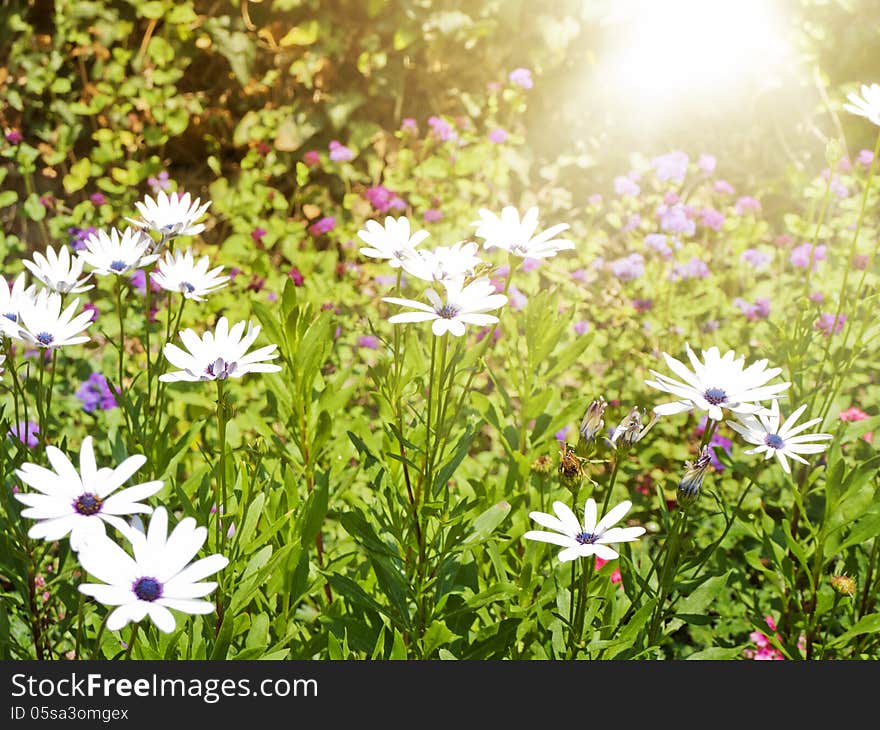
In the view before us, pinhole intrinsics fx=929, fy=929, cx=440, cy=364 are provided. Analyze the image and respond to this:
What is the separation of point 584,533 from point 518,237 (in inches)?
14.8

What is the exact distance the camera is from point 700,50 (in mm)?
3783

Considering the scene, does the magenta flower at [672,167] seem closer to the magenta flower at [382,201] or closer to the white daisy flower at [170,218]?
the magenta flower at [382,201]

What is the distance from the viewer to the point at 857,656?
4.45 feet

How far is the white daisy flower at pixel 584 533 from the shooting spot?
36.7 inches

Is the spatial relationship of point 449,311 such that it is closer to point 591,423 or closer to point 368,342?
point 591,423

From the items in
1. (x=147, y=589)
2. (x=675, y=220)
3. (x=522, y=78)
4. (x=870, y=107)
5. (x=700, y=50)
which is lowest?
(x=147, y=589)

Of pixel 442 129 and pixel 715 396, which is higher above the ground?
pixel 442 129

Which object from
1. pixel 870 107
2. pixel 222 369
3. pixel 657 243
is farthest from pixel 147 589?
pixel 657 243

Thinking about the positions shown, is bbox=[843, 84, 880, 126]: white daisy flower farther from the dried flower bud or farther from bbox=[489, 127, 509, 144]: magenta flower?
bbox=[489, 127, 509, 144]: magenta flower

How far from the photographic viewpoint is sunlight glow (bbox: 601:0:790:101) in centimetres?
366

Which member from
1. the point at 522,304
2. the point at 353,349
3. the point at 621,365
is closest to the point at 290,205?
the point at 353,349

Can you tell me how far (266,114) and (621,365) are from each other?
1.65 meters

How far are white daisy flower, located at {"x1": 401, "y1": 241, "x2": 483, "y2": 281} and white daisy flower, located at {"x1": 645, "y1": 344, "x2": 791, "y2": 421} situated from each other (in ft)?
0.78

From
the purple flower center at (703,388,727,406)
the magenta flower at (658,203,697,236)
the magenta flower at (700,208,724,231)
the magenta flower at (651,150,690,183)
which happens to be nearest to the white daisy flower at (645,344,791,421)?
the purple flower center at (703,388,727,406)
